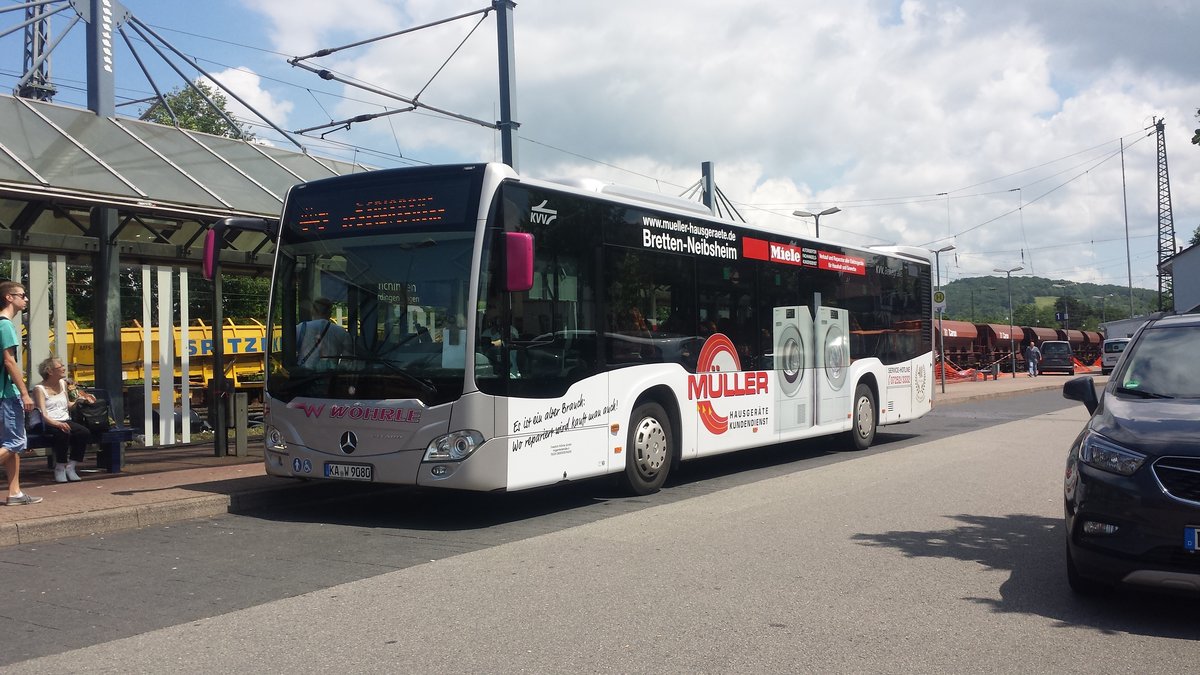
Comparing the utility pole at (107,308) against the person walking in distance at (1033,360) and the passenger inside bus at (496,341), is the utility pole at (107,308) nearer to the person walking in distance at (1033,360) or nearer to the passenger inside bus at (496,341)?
the passenger inside bus at (496,341)

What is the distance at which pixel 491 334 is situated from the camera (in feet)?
27.9

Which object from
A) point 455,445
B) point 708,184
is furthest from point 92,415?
point 708,184

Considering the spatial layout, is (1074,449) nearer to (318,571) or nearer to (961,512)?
(961,512)

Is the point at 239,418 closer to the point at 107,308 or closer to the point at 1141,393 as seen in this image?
the point at 107,308

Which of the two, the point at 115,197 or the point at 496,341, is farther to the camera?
the point at 115,197

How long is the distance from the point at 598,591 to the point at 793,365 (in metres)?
7.60

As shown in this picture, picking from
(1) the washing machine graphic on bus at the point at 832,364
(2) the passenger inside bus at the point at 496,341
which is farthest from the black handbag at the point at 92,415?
(1) the washing machine graphic on bus at the point at 832,364

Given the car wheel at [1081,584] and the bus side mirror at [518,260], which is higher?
the bus side mirror at [518,260]

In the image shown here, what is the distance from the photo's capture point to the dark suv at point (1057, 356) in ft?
182

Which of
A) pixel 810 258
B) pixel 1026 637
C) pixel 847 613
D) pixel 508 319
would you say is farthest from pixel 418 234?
pixel 810 258

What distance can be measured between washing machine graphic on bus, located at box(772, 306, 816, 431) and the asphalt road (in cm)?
260

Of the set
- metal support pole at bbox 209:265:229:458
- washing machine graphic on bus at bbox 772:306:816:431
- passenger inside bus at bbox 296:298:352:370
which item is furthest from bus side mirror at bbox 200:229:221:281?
washing machine graphic on bus at bbox 772:306:816:431

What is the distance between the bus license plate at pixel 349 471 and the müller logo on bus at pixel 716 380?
150 inches

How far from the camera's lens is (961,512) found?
9.05m
